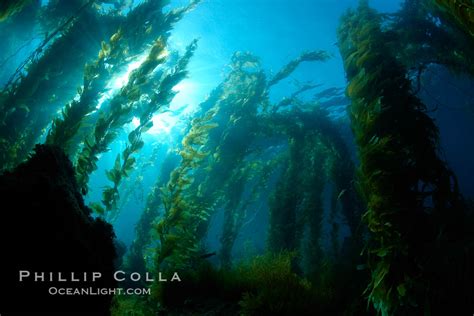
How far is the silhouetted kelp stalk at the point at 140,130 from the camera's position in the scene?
528cm

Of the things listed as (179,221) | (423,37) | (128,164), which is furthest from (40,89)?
(423,37)

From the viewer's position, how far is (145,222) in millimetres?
8773

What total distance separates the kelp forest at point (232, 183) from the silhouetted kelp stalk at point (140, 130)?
4cm

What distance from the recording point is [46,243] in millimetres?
1963

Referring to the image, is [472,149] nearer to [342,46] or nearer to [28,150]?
[342,46]

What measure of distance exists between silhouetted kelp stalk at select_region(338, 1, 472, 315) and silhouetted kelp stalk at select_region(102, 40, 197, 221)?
431 centimetres

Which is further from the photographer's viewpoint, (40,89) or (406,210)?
(40,89)

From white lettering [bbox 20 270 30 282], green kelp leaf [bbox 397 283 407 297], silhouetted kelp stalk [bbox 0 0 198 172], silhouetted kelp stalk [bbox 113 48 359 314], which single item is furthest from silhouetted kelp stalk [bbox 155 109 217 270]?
silhouetted kelp stalk [bbox 0 0 198 172]

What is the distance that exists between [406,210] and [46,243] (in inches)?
124

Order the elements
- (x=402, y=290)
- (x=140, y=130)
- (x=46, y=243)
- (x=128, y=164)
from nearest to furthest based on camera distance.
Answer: (x=46, y=243) → (x=402, y=290) → (x=128, y=164) → (x=140, y=130)

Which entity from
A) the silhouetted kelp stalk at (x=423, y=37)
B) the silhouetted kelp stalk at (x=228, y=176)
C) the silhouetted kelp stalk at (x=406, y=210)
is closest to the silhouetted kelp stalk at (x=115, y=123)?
the silhouetted kelp stalk at (x=228, y=176)

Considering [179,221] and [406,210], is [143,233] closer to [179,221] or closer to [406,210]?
[179,221]

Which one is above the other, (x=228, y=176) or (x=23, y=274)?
(x=228, y=176)

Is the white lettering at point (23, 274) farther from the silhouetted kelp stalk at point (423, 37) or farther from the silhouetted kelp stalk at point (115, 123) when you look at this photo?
the silhouetted kelp stalk at point (423, 37)
